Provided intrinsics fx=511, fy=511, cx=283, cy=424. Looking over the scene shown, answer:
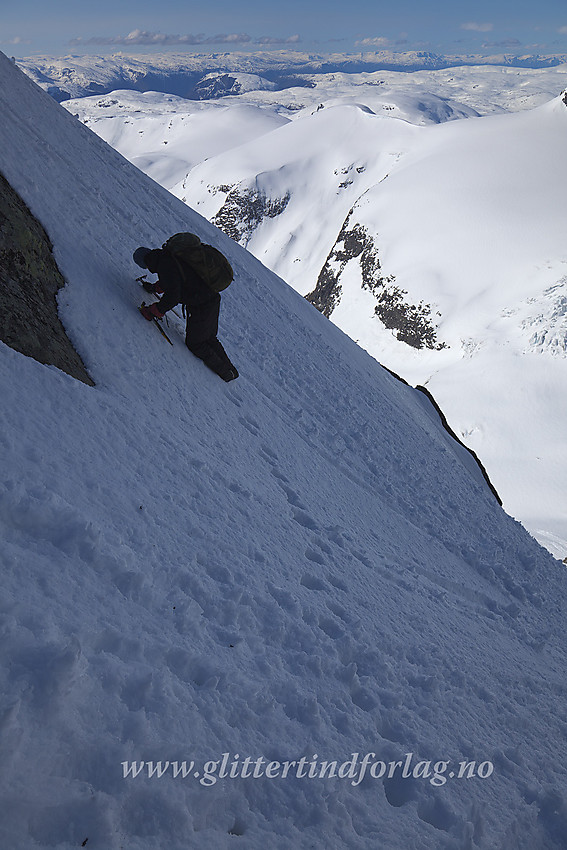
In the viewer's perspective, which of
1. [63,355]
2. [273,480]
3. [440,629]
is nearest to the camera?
[63,355]

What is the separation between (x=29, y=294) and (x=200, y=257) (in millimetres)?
2223

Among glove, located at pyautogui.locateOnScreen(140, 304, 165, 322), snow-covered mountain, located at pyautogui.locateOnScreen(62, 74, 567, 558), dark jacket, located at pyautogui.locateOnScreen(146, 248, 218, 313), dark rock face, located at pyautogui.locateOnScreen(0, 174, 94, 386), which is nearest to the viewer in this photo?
dark rock face, located at pyautogui.locateOnScreen(0, 174, 94, 386)

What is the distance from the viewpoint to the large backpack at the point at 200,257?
21.4 feet

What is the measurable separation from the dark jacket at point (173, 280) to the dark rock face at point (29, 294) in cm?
123

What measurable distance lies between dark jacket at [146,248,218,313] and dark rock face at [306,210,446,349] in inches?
2211

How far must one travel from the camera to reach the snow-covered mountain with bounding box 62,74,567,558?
41.4 meters

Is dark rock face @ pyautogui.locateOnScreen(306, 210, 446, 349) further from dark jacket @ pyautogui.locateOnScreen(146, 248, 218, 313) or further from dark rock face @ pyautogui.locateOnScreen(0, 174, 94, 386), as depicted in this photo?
dark rock face @ pyautogui.locateOnScreen(0, 174, 94, 386)

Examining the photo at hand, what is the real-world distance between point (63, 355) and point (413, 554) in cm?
554

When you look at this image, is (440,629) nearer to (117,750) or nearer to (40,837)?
(117,750)

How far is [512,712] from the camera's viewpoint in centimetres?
511

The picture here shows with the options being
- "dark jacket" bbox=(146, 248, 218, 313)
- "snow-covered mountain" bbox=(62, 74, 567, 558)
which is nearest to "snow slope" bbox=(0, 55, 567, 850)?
"dark jacket" bbox=(146, 248, 218, 313)

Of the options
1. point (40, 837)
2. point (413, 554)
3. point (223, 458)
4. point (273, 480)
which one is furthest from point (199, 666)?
point (413, 554)

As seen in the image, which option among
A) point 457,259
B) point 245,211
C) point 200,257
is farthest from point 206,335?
point 245,211

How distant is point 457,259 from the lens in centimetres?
6925
